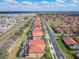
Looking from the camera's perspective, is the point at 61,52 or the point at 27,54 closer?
the point at 27,54

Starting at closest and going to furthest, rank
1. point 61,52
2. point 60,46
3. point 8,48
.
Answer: point 61,52 < point 8,48 < point 60,46

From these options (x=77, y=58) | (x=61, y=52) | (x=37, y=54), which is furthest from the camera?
(x=61, y=52)

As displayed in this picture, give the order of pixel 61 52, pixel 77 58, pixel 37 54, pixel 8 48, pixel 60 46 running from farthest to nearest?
pixel 60 46 → pixel 8 48 → pixel 61 52 → pixel 37 54 → pixel 77 58

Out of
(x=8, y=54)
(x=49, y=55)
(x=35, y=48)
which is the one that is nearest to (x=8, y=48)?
(x=8, y=54)

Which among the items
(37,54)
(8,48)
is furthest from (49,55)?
(8,48)

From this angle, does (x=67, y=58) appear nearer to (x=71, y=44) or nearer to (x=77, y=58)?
(x=77, y=58)

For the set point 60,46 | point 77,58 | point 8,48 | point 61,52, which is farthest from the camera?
point 60,46

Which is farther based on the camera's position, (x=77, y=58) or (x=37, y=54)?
(x=37, y=54)

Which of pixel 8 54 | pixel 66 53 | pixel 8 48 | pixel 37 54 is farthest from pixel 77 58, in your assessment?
pixel 8 48

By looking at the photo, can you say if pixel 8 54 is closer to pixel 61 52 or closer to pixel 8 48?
pixel 8 48
